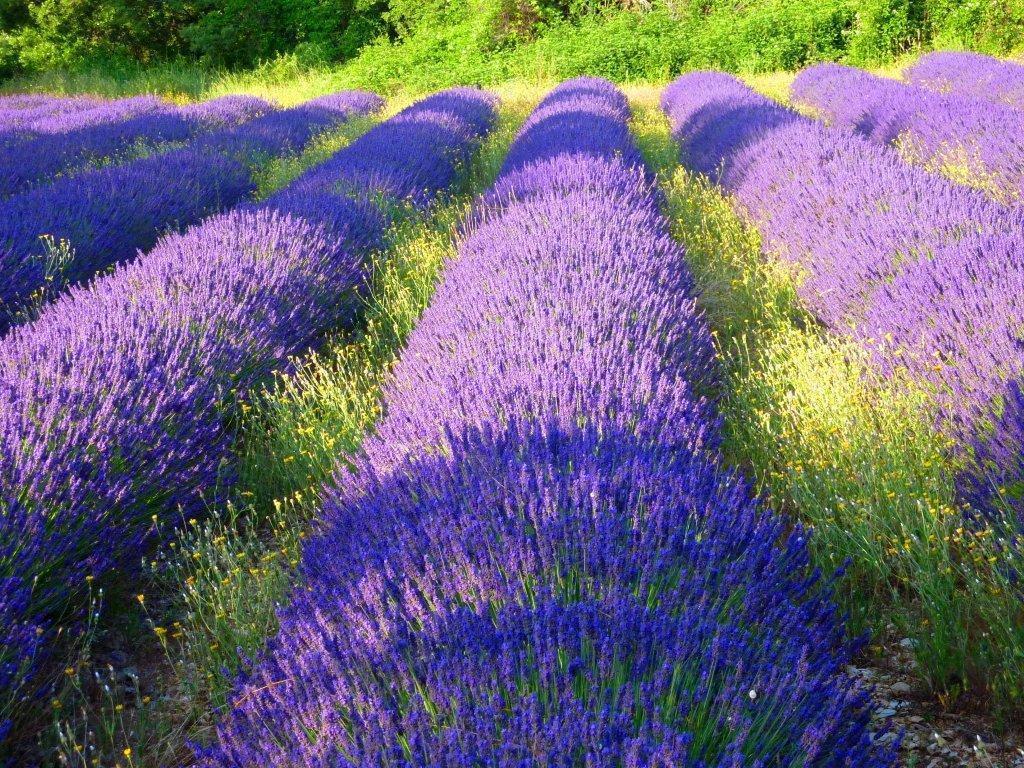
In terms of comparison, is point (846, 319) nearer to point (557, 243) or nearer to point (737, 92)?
point (557, 243)

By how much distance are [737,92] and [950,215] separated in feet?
22.7

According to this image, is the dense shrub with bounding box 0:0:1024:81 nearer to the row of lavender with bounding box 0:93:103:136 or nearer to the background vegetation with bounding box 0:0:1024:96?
the background vegetation with bounding box 0:0:1024:96

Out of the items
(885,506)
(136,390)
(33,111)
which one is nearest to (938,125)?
(885,506)

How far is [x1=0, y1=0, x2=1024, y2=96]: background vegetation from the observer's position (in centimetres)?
1530

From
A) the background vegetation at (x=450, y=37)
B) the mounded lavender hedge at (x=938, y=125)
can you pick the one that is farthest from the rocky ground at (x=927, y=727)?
the background vegetation at (x=450, y=37)

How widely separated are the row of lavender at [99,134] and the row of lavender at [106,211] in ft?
3.78

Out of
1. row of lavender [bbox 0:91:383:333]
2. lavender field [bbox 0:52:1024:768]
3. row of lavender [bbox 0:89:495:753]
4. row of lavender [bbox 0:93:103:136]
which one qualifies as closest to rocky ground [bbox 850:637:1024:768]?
lavender field [bbox 0:52:1024:768]

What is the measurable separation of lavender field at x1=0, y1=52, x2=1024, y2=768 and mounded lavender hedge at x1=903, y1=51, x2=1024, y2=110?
12.9 ft

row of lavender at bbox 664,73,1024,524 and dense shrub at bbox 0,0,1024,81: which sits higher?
dense shrub at bbox 0,0,1024,81

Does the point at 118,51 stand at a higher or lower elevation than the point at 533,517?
higher

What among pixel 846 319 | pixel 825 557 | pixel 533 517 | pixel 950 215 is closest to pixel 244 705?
pixel 533 517

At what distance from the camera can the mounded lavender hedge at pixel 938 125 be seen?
5.55 metres

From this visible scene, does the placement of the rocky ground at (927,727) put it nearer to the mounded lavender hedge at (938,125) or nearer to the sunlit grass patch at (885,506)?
the sunlit grass patch at (885,506)

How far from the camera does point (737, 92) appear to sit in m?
9.92
